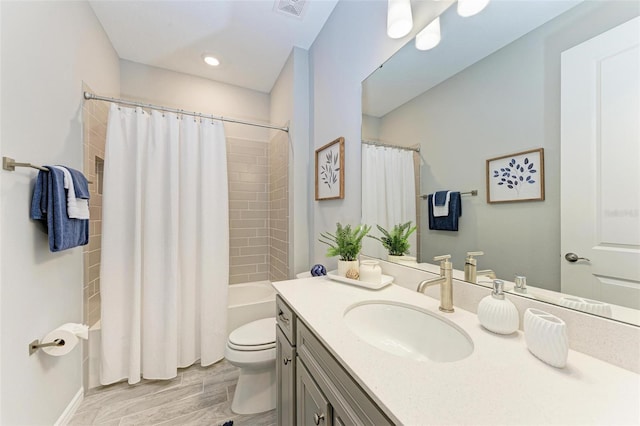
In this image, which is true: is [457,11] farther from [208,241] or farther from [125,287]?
[125,287]

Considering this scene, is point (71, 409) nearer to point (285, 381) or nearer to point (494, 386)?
point (285, 381)

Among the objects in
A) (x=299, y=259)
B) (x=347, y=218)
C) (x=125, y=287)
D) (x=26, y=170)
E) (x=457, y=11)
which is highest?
(x=457, y=11)

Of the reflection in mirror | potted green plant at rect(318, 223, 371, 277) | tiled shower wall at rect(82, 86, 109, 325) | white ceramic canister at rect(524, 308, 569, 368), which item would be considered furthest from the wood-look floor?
the reflection in mirror

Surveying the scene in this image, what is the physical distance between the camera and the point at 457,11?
95cm

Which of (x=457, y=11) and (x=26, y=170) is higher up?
(x=457, y=11)

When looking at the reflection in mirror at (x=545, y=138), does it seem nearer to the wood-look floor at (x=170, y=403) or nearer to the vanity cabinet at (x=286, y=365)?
the vanity cabinet at (x=286, y=365)

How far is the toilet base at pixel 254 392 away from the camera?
145 cm

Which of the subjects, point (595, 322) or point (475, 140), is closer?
point (595, 322)

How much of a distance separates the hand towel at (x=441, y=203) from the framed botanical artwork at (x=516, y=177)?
0.52 ft

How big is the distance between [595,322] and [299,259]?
1676mm

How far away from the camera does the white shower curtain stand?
3.90ft

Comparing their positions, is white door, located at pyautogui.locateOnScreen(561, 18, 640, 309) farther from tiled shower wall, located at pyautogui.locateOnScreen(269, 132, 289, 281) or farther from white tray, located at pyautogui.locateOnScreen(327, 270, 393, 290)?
tiled shower wall, located at pyautogui.locateOnScreen(269, 132, 289, 281)

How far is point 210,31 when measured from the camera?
186cm

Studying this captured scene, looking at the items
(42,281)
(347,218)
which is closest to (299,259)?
(347,218)
